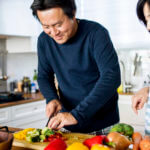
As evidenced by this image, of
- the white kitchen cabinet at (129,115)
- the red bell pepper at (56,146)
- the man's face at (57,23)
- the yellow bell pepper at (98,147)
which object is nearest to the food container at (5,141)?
the red bell pepper at (56,146)

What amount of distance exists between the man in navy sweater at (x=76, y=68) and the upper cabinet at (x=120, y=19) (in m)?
1.82

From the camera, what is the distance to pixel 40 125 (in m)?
3.08

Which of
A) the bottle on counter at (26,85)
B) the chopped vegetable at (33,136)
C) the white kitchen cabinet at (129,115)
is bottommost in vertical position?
the white kitchen cabinet at (129,115)

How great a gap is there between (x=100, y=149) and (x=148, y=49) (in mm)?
2723

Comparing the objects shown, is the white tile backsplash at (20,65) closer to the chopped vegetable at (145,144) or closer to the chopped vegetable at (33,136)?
the chopped vegetable at (33,136)

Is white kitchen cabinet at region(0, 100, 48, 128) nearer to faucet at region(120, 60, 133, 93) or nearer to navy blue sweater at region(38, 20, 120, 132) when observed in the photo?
faucet at region(120, 60, 133, 93)

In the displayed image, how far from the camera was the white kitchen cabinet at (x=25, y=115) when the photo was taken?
2695 mm

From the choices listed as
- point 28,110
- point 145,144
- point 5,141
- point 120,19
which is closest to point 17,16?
point 28,110

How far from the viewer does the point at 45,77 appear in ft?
5.59

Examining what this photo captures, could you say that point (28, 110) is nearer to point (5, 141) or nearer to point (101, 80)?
point (101, 80)

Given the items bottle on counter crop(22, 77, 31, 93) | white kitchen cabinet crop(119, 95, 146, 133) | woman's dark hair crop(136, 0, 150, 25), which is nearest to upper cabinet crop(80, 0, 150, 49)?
white kitchen cabinet crop(119, 95, 146, 133)

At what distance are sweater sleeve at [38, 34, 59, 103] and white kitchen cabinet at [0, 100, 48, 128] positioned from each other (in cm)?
112

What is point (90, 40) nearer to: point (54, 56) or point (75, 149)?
point (54, 56)

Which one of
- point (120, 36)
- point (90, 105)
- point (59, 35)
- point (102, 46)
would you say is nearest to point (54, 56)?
point (59, 35)
